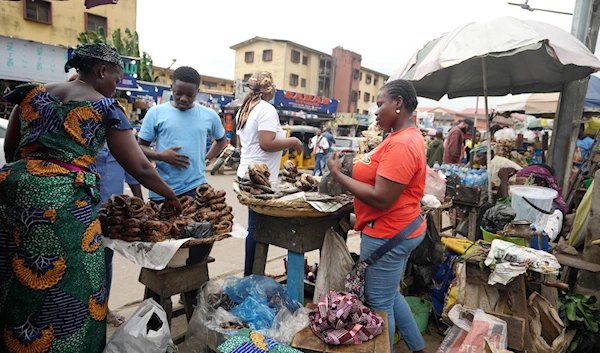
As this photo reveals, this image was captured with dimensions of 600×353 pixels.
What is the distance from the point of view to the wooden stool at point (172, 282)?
7.45 ft

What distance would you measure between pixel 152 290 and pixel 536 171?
4529 mm

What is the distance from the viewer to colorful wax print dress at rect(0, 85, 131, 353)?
1645 mm

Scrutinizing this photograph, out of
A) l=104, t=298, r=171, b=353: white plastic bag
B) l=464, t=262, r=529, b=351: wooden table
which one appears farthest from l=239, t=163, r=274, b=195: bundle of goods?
l=464, t=262, r=529, b=351: wooden table

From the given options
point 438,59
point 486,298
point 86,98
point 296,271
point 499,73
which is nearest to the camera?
point 86,98

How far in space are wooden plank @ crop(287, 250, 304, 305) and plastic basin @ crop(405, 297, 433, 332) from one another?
119cm

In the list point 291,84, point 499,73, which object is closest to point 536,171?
point 499,73

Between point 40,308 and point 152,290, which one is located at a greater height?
point 40,308

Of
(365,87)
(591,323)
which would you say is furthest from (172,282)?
(365,87)

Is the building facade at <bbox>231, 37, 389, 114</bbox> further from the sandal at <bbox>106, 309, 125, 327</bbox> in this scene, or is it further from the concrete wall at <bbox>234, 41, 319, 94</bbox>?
the sandal at <bbox>106, 309, 125, 327</bbox>

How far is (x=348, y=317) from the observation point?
209 cm

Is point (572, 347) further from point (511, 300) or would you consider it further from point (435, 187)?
point (435, 187)

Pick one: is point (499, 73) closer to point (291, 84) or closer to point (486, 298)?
point (486, 298)

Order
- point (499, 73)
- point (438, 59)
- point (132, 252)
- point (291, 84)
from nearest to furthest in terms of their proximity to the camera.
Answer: point (132, 252) < point (438, 59) < point (499, 73) < point (291, 84)

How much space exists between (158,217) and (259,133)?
1046mm
